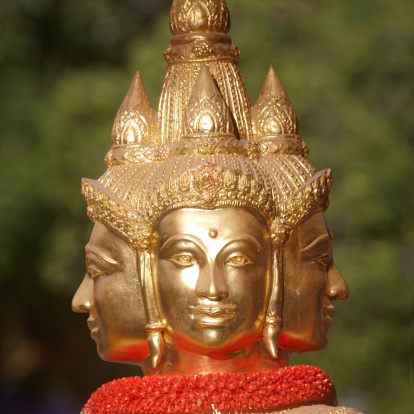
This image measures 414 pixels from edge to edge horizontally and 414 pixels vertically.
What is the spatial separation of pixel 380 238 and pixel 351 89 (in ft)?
3.99

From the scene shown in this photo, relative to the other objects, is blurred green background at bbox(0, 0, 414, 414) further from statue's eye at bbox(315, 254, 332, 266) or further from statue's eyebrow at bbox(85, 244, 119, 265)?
statue's eyebrow at bbox(85, 244, 119, 265)

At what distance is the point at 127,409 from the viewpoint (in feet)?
15.5

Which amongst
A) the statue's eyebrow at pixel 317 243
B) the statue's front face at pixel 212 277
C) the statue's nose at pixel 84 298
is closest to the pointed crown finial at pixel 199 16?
the statue's front face at pixel 212 277

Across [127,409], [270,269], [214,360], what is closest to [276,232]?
[270,269]

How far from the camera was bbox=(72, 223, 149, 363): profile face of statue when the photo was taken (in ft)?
15.9

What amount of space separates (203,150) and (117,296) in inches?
28.6

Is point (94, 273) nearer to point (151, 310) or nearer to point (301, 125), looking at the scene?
point (151, 310)

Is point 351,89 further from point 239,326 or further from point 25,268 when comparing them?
point 239,326

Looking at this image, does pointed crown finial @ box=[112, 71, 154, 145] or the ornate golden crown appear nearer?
the ornate golden crown

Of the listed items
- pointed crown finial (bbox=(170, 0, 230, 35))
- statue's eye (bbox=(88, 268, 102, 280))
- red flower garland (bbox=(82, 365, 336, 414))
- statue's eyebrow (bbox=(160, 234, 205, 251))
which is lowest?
red flower garland (bbox=(82, 365, 336, 414))

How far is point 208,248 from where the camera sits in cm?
465

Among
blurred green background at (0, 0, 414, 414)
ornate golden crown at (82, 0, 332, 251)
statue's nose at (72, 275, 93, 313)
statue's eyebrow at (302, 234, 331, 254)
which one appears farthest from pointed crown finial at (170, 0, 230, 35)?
blurred green background at (0, 0, 414, 414)

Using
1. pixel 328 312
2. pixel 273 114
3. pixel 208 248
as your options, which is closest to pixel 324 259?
pixel 328 312

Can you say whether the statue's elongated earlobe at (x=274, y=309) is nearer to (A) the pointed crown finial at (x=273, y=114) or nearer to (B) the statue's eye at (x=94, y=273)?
(A) the pointed crown finial at (x=273, y=114)
